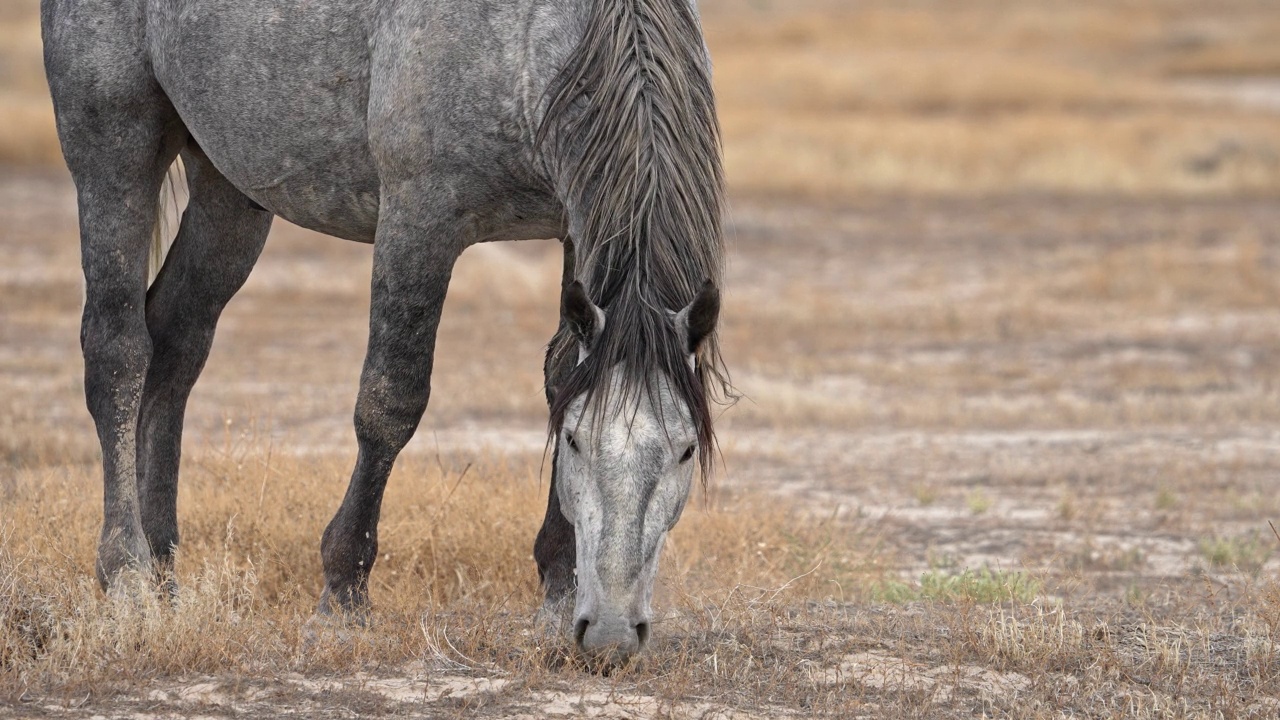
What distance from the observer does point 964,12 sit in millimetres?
52719

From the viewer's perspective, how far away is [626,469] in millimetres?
3660

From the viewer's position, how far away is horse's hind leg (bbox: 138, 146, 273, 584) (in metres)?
5.62

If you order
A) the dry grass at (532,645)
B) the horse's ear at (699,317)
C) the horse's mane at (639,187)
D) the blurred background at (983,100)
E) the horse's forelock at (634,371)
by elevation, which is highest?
the blurred background at (983,100)

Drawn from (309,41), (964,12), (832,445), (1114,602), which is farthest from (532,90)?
(964,12)

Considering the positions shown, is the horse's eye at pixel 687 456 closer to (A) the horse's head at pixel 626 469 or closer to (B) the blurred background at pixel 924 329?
(A) the horse's head at pixel 626 469

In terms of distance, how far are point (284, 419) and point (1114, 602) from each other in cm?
622

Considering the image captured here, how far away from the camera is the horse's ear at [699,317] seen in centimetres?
367

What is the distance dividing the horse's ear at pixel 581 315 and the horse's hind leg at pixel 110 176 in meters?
2.22

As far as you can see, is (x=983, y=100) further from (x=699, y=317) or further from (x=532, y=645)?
(x=699, y=317)

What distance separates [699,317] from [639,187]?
17.9 inches

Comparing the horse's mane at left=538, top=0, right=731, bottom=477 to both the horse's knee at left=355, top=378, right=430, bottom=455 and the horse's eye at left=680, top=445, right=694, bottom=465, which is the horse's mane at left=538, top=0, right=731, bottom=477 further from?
the horse's knee at left=355, top=378, right=430, bottom=455

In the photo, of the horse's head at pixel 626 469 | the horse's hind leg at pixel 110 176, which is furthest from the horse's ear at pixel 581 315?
the horse's hind leg at pixel 110 176

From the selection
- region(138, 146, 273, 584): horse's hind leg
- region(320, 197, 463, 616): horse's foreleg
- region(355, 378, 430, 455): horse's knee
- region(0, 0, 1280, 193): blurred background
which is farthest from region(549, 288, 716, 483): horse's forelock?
region(0, 0, 1280, 193): blurred background

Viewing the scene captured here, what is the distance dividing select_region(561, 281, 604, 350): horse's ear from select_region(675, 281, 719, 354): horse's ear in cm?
21
